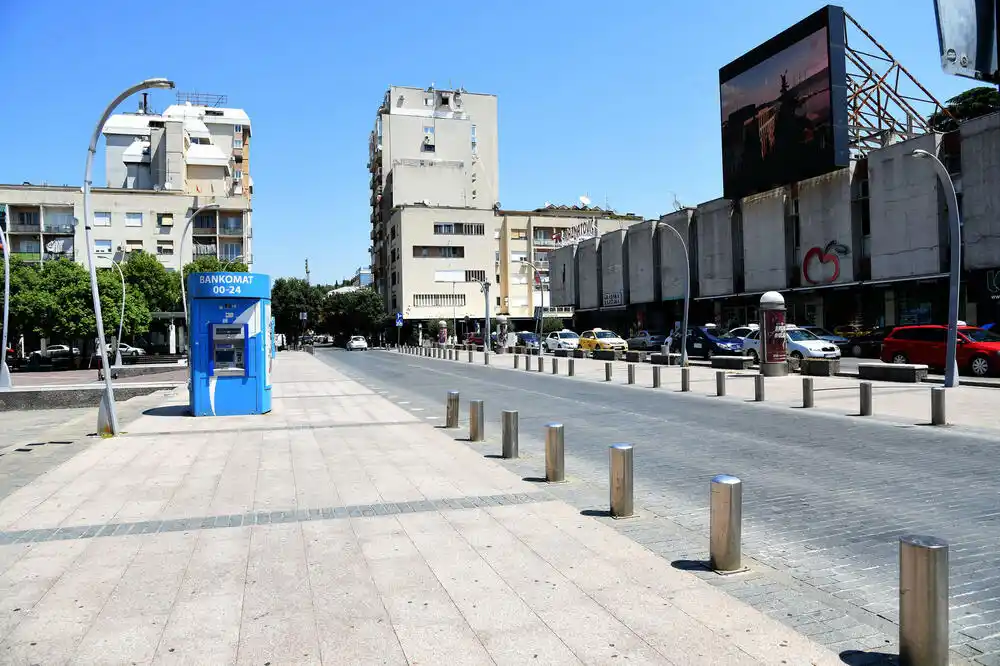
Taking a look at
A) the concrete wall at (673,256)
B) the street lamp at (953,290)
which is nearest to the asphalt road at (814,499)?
the street lamp at (953,290)

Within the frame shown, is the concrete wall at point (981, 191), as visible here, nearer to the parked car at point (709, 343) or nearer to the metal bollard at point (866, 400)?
the parked car at point (709, 343)

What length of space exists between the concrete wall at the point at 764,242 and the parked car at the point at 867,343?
6.64 meters

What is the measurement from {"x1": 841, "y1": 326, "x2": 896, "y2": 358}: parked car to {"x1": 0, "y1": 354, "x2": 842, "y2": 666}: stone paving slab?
30.0 m

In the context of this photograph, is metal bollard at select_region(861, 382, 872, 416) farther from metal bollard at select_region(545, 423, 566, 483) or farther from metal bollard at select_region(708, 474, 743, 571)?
metal bollard at select_region(708, 474, 743, 571)

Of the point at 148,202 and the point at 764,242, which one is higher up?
the point at 148,202

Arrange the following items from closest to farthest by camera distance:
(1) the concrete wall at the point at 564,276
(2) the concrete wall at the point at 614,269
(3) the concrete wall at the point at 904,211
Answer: (3) the concrete wall at the point at 904,211 < (2) the concrete wall at the point at 614,269 < (1) the concrete wall at the point at 564,276

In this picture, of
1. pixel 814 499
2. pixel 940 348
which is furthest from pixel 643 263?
pixel 814 499

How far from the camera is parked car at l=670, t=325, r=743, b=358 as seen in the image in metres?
33.2

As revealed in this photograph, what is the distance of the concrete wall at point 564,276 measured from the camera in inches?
2702

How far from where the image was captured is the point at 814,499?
697 cm

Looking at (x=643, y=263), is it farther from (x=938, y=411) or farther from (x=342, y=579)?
(x=342, y=579)

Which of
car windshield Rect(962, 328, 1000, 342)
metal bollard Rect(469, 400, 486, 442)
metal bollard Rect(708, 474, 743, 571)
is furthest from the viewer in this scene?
car windshield Rect(962, 328, 1000, 342)

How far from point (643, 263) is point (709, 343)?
21.7m

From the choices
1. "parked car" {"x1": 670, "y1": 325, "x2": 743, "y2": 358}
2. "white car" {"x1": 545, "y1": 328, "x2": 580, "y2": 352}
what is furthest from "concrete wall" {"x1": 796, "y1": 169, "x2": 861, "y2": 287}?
"white car" {"x1": 545, "y1": 328, "x2": 580, "y2": 352}
